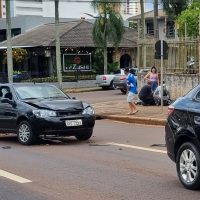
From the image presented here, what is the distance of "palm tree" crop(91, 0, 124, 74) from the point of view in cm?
4372

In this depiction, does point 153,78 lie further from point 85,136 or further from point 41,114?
point 41,114

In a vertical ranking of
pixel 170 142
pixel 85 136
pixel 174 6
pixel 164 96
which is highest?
pixel 174 6

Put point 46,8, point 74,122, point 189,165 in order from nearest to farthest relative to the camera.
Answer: point 189,165, point 74,122, point 46,8

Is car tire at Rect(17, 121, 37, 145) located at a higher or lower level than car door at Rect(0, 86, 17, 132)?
lower

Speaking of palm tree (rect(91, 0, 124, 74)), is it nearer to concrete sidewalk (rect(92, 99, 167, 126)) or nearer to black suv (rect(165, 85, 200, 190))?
concrete sidewalk (rect(92, 99, 167, 126))

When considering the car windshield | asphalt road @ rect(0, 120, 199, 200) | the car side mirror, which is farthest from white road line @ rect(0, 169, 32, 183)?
the car windshield

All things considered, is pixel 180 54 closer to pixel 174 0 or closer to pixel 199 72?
pixel 199 72

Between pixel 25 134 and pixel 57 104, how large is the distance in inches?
40.7

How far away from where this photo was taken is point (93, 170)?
986 centimetres

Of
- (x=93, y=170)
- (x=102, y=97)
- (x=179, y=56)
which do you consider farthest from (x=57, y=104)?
(x=102, y=97)

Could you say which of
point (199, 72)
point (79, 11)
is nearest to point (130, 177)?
point (199, 72)

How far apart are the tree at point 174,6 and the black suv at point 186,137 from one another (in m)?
35.1

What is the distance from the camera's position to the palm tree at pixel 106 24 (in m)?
43.7

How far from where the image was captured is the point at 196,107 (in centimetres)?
797
